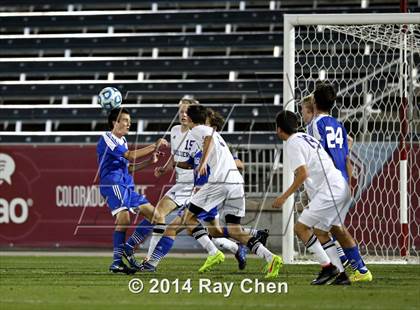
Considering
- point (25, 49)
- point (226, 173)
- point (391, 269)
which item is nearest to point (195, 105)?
point (226, 173)

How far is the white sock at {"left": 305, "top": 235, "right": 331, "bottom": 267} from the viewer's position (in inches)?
358

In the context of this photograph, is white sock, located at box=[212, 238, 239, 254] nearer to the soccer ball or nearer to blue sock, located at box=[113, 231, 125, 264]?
blue sock, located at box=[113, 231, 125, 264]

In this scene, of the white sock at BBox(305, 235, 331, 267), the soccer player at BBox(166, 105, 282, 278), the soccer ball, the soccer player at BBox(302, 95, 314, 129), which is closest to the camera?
the white sock at BBox(305, 235, 331, 267)

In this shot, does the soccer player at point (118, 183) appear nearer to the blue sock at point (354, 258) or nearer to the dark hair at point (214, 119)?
the dark hair at point (214, 119)

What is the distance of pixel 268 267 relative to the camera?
9750 millimetres

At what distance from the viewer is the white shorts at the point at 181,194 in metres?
11.3

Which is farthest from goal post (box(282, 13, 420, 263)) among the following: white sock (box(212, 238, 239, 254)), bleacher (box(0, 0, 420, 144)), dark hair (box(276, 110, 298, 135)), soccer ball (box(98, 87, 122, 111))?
bleacher (box(0, 0, 420, 144))

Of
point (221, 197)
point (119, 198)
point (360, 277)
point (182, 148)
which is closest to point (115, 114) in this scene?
point (119, 198)

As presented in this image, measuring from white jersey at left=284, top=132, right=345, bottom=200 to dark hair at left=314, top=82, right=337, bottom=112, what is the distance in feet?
1.63

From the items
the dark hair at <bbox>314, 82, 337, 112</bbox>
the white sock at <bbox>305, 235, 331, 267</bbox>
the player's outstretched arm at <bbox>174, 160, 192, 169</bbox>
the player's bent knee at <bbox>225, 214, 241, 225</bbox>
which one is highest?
the dark hair at <bbox>314, 82, 337, 112</bbox>

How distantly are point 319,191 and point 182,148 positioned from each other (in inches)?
110

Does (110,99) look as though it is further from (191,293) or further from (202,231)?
(191,293)

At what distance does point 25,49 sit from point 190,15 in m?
3.47

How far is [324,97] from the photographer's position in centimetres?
928
